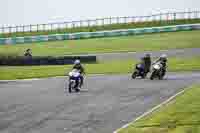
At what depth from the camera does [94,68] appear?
4331 centimetres

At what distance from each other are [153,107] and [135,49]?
37079 millimetres

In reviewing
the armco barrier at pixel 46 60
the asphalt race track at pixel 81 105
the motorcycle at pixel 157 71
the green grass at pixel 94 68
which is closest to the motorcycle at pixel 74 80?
the asphalt race track at pixel 81 105

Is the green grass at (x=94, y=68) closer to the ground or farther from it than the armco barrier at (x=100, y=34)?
closer to the ground

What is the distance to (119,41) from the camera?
63.9 metres

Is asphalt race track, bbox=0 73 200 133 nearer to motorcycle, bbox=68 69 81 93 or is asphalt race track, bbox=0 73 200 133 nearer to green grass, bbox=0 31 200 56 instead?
motorcycle, bbox=68 69 81 93

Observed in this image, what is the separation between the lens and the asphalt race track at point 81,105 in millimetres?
17031

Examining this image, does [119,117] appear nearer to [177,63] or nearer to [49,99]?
[49,99]

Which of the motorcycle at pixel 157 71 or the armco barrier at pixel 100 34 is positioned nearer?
the motorcycle at pixel 157 71

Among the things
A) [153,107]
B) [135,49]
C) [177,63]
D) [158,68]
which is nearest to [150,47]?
[135,49]

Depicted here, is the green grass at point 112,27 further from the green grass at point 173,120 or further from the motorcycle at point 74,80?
the green grass at point 173,120

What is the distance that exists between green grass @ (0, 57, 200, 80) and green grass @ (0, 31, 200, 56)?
10.4 metres

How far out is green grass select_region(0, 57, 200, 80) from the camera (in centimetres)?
3944

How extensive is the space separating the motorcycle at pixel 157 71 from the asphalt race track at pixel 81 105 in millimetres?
1092

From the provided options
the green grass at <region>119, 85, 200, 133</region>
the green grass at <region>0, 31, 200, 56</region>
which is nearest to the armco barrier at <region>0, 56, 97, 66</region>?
the green grass at <region>0, 31, 200, 56</region>
